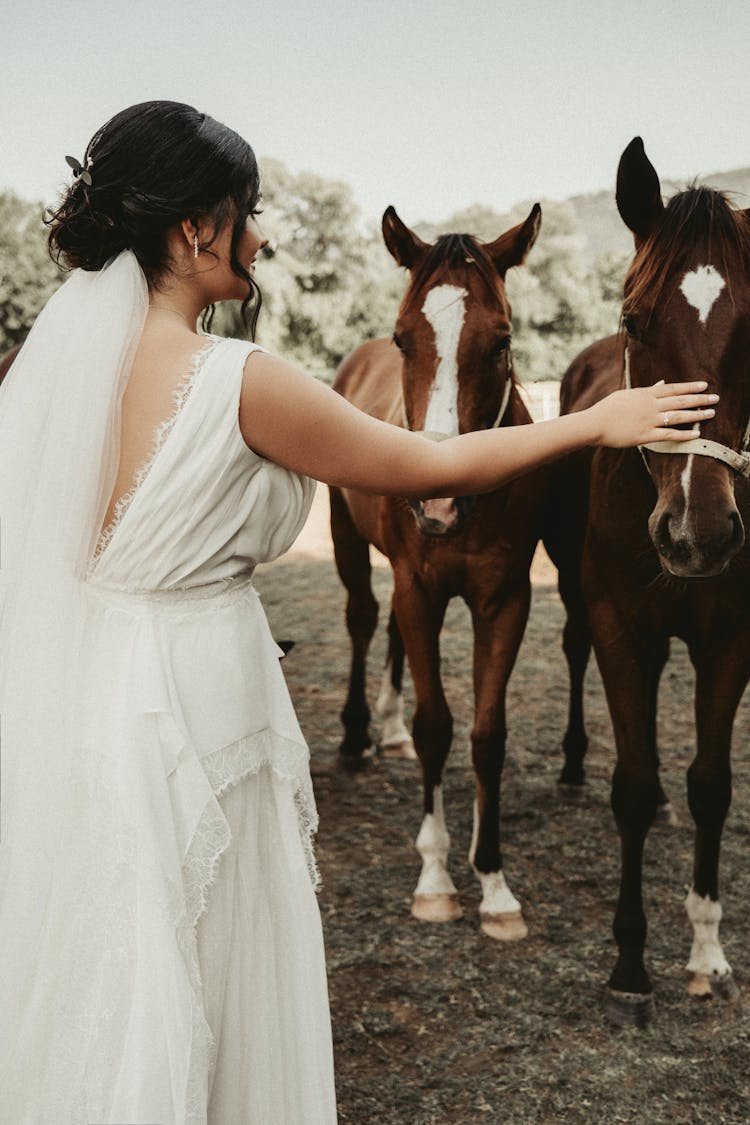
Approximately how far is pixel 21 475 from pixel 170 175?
1.99ft

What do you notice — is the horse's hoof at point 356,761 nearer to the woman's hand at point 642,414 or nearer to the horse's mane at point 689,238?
the horse's mane at point 689,238

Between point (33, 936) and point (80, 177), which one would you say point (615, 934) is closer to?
point (33, 936)

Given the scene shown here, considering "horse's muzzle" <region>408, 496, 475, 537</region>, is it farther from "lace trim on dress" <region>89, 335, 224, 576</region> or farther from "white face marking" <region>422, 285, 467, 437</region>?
"lace trim on dress" <region>89, 335, 224, 576</region>

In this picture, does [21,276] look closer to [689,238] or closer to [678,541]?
[689,238]

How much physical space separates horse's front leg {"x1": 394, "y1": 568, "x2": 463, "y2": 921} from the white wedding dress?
2042mm

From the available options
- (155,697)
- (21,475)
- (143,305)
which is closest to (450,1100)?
(155,697)

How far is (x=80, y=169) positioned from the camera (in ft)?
5.91

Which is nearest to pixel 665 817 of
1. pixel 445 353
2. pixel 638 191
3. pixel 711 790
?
pixel 711 790

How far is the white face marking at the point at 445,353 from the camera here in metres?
3.40

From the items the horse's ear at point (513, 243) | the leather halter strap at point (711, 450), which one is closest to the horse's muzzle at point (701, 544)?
the leather halter strap at point (711, 450)

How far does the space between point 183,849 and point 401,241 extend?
2.75 meters

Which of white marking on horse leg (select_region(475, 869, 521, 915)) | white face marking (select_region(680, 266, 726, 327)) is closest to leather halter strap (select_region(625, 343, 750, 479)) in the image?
white face marking (select_region(680, 266, 726, 327))

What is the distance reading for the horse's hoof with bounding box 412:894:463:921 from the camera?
3918 mm

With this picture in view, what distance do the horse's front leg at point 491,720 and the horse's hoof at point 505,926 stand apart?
0.09 feet
